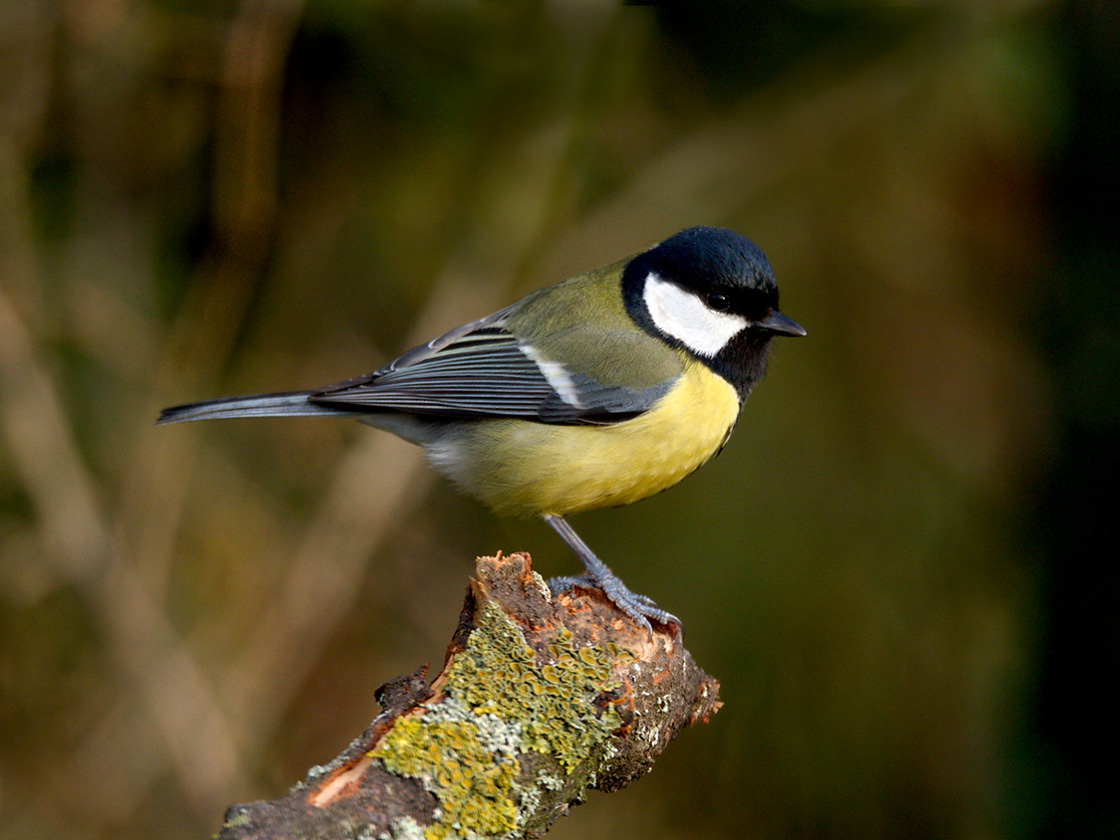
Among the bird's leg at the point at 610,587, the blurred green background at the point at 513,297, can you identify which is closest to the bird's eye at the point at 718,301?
the bird's leg at the point at 610,587

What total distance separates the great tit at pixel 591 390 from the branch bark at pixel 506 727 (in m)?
0.59

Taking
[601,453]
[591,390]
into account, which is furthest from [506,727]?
[591,390]

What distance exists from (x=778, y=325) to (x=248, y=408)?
54.9 inches

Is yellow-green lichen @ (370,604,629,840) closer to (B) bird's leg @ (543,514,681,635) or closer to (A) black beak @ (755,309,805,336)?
(B) bird's leg @ (543,514,681,635)

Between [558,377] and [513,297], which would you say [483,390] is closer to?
[558,377]

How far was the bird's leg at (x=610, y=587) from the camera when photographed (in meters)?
1.94

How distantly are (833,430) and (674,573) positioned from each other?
849 mm

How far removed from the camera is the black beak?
2.51 m

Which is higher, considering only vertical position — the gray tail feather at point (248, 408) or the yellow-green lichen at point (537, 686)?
the gray tail feather at point (248, 408)

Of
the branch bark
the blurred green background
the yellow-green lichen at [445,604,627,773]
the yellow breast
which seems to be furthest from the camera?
the blurred green background

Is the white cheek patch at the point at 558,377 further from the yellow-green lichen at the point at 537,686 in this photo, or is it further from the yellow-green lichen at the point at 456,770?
the yellow-green lichen at the point at 456,770

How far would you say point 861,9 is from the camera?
376cm

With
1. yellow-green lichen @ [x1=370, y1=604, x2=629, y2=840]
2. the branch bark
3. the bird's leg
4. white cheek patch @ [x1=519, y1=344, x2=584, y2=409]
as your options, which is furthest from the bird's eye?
yellow-green lichen @ [x1=370, y1=604, x2=629, y2=840]

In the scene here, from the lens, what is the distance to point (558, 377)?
2.54m
